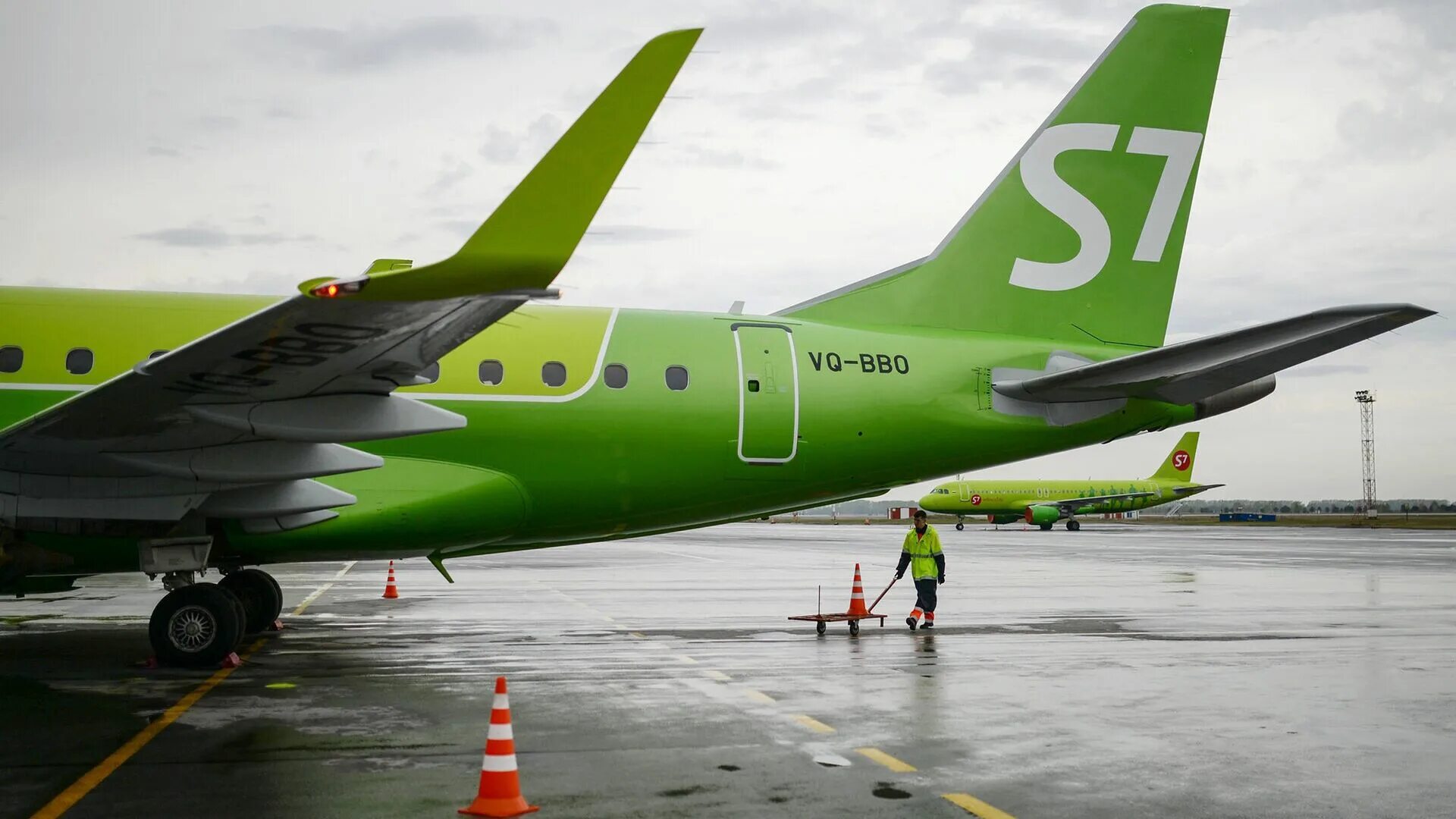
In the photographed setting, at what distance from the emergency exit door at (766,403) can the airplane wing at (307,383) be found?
4394mm

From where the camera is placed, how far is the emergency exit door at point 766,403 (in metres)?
13.9

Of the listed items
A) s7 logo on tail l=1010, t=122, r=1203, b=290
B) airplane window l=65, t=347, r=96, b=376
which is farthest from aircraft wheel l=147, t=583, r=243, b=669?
s7 logo on tail l=1010, t=122, r=1203, b=290

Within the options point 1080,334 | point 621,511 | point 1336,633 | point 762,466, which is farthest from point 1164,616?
point 621,511

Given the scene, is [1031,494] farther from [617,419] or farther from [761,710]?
[761,710]

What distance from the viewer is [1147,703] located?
35.5 ft

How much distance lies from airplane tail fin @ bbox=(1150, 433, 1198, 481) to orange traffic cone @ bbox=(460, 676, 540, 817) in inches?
3657

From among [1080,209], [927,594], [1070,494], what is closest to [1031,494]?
[1070,494]

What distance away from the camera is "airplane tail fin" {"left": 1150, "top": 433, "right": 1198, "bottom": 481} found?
92.4 metres

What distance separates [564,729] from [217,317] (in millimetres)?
6887

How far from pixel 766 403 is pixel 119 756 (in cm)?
777

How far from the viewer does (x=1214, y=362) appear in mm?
13008

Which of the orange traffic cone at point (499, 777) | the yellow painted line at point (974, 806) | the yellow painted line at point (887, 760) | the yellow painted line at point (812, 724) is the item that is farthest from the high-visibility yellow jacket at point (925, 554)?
the orange traffic cone at point (499, 777)

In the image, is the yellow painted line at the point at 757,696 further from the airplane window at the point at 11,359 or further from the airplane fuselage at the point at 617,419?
the airplane window at the point at 11,359

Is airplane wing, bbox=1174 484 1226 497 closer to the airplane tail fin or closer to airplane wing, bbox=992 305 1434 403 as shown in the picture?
the airplane tail fin
